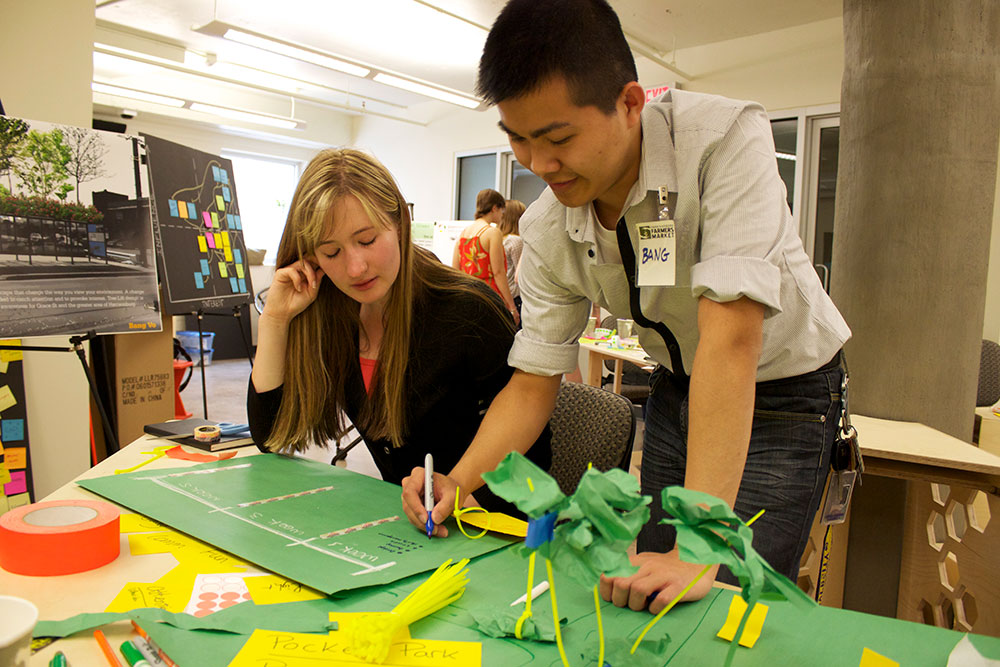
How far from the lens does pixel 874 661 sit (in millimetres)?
682

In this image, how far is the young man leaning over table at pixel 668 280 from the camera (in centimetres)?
83

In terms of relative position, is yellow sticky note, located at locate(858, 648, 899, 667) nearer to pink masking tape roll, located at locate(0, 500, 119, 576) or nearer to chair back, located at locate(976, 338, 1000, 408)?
pink masking tape roll, located at locate(0, 500, 119, 576)

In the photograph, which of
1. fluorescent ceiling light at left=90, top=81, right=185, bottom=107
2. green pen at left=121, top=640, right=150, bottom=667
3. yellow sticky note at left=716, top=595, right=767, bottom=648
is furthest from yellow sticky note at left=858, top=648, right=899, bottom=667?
fluorescent ceiling light at left=90, top=81, right=185, bottom=107

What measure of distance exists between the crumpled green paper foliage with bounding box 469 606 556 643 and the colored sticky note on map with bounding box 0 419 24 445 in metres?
2.15

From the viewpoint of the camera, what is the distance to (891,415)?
2201mm

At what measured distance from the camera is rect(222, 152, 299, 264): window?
32.9 ft

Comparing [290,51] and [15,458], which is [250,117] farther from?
[15,458]

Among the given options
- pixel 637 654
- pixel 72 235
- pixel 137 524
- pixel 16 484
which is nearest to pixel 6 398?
pixel 16 484

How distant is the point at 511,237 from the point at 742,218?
408 centimetres

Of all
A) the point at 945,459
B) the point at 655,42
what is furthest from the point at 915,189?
the point at 655,42

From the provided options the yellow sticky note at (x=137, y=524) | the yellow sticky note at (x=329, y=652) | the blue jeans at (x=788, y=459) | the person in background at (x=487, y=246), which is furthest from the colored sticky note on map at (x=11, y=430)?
the person in background at (x=487, y=246)

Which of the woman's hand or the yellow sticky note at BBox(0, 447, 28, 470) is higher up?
the woman's hand

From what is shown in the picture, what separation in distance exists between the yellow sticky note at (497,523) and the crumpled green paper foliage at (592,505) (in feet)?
1.70

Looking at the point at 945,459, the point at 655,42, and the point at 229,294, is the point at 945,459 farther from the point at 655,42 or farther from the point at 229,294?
the point at 655,42
